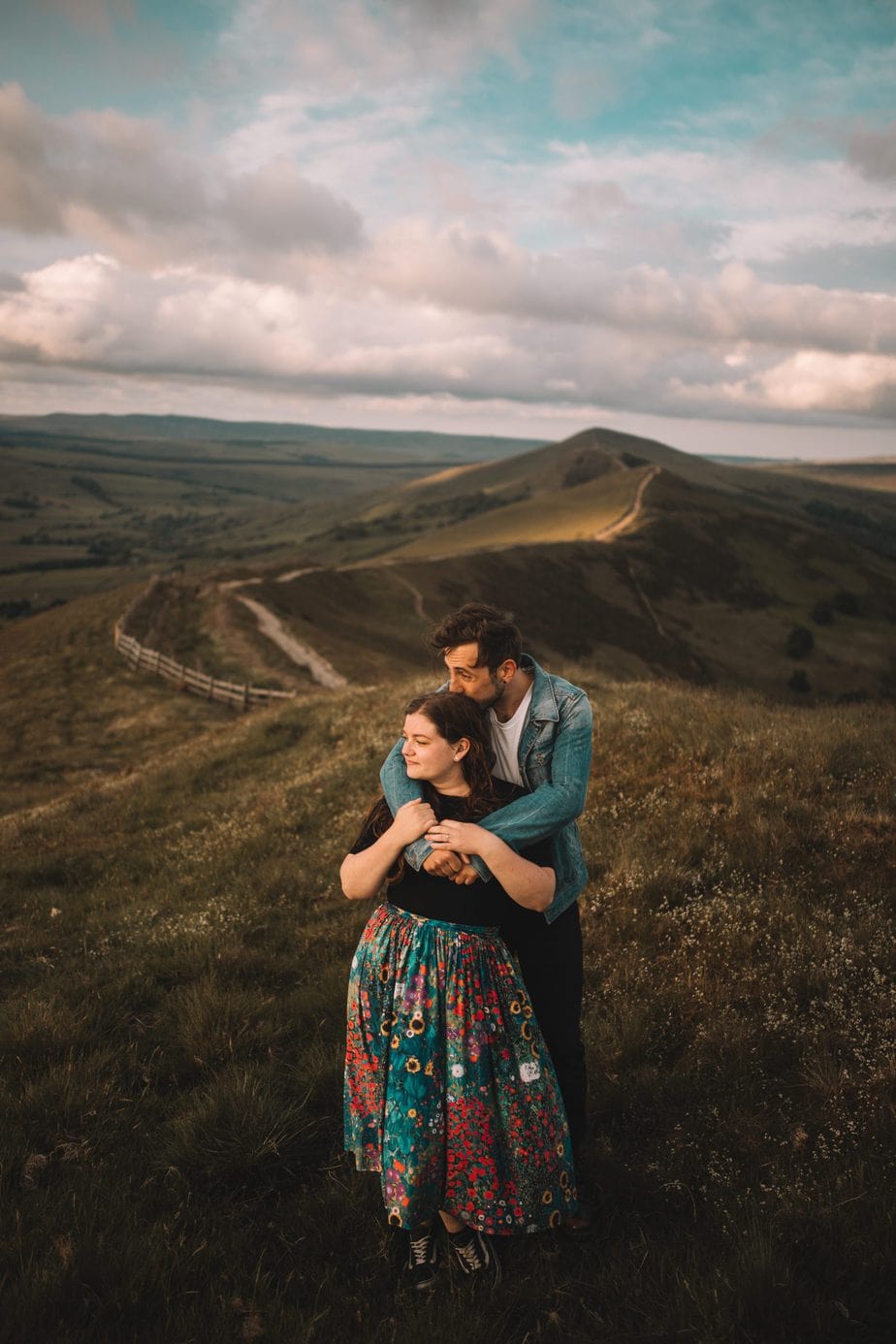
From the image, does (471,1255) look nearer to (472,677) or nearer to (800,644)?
(472,677)

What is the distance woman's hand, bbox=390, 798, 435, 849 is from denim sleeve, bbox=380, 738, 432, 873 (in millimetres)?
51

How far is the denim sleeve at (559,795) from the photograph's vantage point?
3.39 meters

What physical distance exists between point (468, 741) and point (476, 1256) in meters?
2.31

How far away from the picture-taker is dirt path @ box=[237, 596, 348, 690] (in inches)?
1361

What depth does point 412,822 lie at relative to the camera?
3402 mm

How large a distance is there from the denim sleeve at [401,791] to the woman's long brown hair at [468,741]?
93 mm

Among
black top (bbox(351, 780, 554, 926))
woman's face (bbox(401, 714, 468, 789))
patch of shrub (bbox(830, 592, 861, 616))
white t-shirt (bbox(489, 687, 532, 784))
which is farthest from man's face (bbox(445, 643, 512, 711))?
patch of shrub (bbox(830, 592, 861, 616))

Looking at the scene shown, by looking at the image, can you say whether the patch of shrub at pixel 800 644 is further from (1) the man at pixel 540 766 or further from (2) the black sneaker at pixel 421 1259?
(2) the black sneaker at pixel 421 1259

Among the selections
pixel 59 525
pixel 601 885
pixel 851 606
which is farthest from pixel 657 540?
pixel 59 525

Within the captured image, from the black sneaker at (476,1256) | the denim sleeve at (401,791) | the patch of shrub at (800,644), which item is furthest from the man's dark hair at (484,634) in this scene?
the patch of shrub at (800,644)

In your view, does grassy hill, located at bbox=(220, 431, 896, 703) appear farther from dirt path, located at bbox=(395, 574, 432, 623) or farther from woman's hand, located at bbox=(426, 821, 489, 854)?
woman's hand, located at bbox=(426, 821, 489, 854)

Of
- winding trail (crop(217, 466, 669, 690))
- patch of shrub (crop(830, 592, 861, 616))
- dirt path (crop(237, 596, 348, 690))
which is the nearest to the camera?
dirt path (crop(237, 596, 348, 690))

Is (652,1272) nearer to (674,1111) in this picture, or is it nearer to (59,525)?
(674,1111)

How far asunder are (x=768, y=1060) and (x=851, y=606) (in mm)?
103731
